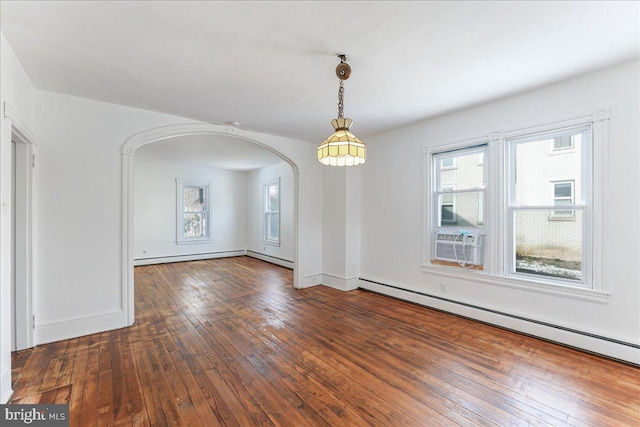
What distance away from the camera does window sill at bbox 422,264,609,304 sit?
2850 mm

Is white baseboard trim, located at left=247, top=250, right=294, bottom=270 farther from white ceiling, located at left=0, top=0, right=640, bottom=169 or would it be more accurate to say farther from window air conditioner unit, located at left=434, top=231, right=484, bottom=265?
white ceiling, located at left=0, top=0, right=640, bottom=169

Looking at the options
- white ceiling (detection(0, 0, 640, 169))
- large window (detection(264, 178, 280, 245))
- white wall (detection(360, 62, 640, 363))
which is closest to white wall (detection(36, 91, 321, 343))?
white ceiling (detection(0, 0, 640, 169))

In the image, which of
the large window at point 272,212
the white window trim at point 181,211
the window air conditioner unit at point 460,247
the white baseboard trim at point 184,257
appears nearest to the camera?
the window air conditioner unit at point 460,247

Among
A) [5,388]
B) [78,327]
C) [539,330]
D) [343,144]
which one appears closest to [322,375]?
[343,144]

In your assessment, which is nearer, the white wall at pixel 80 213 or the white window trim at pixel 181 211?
the white wall at pixel 80 213

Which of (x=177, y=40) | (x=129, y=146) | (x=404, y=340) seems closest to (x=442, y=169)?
(x=404, y=340)

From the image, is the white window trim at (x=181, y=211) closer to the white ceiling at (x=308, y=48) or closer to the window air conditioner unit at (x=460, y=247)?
the white ceiling at (x=308, y=48)

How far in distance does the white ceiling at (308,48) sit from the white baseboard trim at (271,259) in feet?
15.3

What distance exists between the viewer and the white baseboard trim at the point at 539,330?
2.66 meters

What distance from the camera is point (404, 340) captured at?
3.15 metres

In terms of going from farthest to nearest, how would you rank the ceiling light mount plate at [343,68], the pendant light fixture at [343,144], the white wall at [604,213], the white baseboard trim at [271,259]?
the white baseboard trim at [271,259] < the white wall at [604,213] < the ceiling light mount plate at [343,68] < the pendant light fixture at [343,144]

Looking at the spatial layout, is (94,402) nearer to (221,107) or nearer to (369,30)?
(221,107)

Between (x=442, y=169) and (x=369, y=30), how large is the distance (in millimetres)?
2617

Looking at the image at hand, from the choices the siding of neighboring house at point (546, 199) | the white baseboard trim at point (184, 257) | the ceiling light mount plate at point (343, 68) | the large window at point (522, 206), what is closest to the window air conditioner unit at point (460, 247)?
the large window at point (522, 206)
